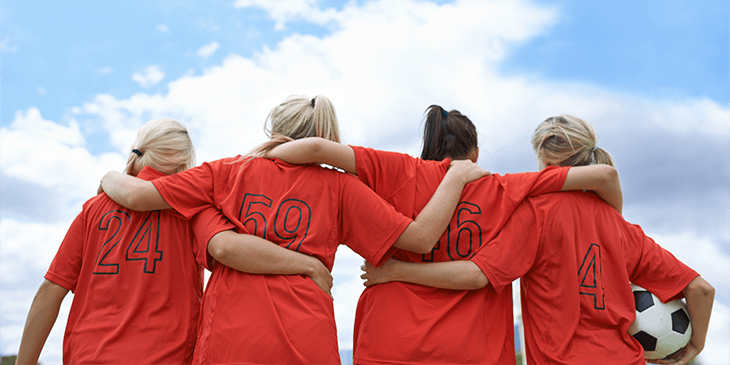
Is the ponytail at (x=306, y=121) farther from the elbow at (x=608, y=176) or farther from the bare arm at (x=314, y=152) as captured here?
the elbow at (x=608, y=176)

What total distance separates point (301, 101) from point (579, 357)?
2.86m

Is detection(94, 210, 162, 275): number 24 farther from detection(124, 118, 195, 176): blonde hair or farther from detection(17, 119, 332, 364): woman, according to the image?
detection(124, 118, 195, 176): blonde hair

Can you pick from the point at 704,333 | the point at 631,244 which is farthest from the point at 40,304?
the point at 704,333

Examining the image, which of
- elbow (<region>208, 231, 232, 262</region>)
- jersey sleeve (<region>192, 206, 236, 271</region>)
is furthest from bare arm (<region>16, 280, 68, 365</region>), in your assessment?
elbow (<region>208, 231, 232, 262</region>)

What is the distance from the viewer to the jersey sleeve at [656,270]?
4172mm

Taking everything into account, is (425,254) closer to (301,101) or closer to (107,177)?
(301,101)

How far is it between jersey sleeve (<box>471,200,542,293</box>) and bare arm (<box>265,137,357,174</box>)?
121 centimetres

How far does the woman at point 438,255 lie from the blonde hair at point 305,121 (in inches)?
11.6

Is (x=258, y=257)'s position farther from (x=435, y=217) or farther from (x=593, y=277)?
(x=593, y=277)

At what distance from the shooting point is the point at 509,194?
12.5 feet

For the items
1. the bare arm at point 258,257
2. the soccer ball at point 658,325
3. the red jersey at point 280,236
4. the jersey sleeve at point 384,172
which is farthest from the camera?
the soccer ball at point 658,325

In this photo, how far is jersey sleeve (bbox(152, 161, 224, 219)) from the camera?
365cm

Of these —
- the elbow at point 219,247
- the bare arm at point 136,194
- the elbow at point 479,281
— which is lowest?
the elbow at point 479,281

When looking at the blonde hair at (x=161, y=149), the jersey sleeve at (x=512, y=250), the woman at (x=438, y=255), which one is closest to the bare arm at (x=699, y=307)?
the woman at (x=438, y=255)
